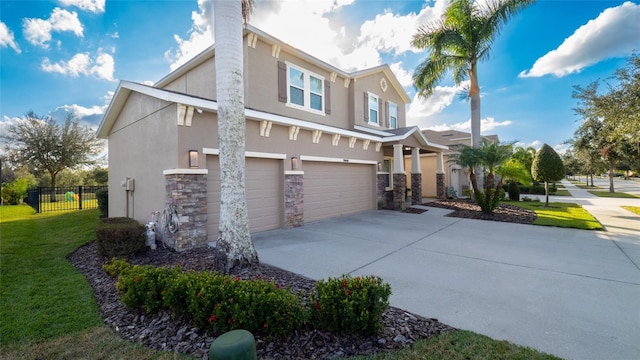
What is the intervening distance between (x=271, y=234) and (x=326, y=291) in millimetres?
5270

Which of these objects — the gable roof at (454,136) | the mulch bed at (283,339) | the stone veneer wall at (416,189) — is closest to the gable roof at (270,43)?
the stone veneer wall at (416,189)

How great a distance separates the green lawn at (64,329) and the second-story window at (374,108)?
13024 mm

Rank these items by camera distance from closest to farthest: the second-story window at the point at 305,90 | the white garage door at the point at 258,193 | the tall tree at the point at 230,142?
1. the tall tree at the point at 230,142
2. the white garage door at the point at 258,193
3. the second-story window at the point at 305,90

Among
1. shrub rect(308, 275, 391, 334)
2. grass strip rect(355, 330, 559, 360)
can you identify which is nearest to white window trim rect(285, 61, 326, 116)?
shrub rect(308, 275, 391, 334)

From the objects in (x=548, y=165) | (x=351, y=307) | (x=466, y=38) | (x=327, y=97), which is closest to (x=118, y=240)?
(x=351, y=307)

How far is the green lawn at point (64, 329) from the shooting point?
2.74m

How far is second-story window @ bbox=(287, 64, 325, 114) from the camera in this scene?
10758mm

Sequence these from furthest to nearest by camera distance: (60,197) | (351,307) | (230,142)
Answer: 1. (60,197)
2. (230,142)
3. (351,307)

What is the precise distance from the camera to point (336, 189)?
11.2 metres

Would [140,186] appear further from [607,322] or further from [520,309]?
[607,322]

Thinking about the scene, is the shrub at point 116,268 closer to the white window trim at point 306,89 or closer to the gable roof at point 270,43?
the gable roof at point 270,43

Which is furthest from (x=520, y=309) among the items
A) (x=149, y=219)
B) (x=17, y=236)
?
(x=17, y=236)

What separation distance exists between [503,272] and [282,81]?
8.96 metres

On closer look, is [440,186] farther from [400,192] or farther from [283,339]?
[283,339]
